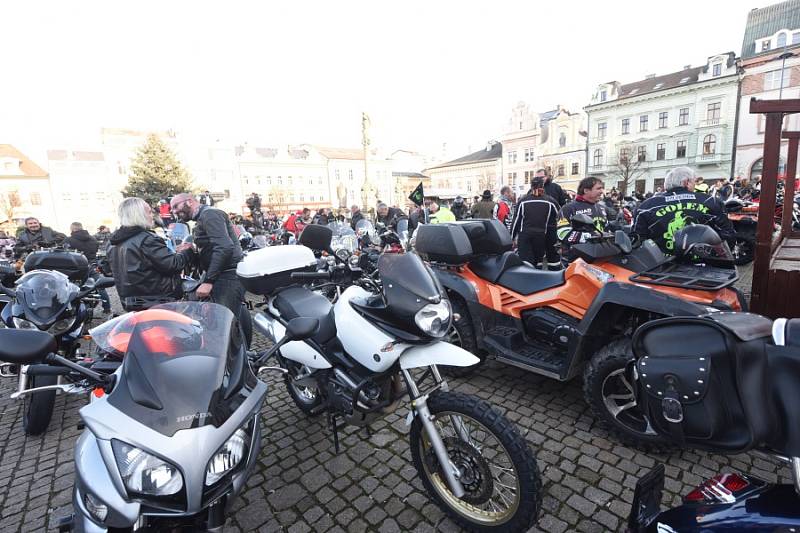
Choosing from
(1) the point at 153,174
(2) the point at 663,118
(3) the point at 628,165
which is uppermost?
(2) the point at 663,118

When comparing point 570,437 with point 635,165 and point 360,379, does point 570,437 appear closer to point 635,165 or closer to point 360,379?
point 360,379

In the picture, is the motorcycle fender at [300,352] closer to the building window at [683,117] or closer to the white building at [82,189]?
the building window at [683,117]

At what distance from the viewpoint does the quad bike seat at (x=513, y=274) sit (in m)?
3.60

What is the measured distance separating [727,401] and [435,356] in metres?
1.30

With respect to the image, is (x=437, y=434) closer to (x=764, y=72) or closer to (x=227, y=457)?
(x=227, y=457)

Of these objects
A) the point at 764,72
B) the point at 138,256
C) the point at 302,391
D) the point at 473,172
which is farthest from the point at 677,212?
the point at 473,172

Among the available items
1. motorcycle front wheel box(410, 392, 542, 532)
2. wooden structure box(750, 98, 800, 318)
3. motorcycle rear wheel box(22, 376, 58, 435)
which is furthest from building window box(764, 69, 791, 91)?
motorcycle rear wheel box(22, 376, 58, 435)

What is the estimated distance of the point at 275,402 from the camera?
3949 millimetres

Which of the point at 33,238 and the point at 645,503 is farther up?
the point at 33,238

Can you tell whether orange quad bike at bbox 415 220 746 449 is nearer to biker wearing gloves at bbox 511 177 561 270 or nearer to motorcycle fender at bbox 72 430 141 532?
motorcycle fender at bbox 72 430 141 532

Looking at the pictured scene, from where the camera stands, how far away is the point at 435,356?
219 cm

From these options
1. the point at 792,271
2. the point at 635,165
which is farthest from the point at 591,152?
the point at 792,271

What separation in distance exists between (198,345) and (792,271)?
483cm

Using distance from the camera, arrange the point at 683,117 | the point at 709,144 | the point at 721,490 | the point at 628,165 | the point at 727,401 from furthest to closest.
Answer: the point at 628,165 < the point at 683,117 < the point at 709,144 < the point at 721,490 < the point at 727,401
